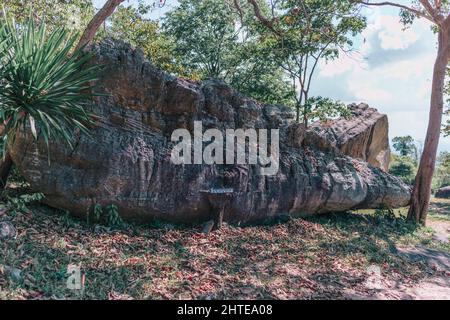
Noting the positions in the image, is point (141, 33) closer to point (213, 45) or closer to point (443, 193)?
point (213, 45)

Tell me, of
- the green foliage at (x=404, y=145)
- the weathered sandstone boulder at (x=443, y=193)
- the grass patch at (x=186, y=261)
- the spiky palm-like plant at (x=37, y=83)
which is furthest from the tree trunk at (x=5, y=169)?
the green foliage at (x=404, y=145)

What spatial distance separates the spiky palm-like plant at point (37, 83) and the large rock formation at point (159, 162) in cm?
54

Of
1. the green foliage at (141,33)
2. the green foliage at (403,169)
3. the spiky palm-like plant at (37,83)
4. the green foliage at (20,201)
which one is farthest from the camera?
the green foliage at (403,169)

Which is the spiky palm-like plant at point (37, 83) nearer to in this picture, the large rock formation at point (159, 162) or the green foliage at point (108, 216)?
the large rock formation at point (159, 162)

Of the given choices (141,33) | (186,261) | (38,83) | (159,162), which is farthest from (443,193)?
(38,83)

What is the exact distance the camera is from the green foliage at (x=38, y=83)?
179 inches

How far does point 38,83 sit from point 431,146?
9015 millimetres

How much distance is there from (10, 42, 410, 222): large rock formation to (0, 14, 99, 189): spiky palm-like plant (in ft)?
1.77

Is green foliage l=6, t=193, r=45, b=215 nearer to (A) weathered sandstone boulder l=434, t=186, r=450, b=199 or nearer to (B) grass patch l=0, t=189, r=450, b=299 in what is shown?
(B) grass patch l=0, t=189, r=450, b=299

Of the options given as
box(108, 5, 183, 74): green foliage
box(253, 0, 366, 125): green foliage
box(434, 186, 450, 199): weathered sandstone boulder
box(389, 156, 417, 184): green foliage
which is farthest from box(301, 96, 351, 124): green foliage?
box(434, 186, 450, 199): weathered sandstone boulder

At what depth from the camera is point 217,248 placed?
220 inches

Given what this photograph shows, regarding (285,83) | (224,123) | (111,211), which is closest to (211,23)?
(285,83)

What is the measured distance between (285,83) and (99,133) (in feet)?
34.7
